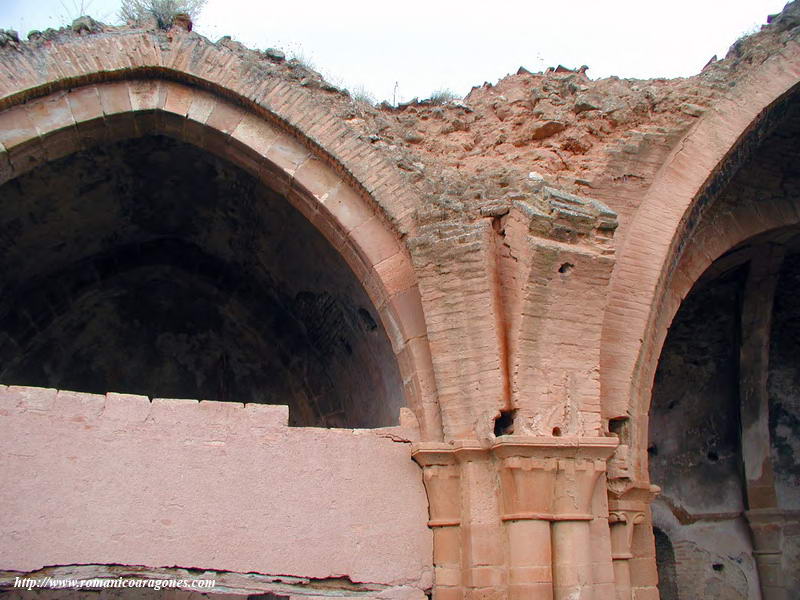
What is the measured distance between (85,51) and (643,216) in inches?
148

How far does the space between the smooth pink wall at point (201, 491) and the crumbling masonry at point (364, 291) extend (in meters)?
0.01

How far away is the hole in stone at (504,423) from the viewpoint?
456cm

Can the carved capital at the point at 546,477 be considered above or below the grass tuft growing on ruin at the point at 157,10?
below

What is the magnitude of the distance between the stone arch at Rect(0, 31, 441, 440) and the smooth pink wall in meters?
0.72

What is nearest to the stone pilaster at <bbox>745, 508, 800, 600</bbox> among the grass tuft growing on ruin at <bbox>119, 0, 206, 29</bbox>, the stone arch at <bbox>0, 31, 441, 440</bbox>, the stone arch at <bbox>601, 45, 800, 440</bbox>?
the stone arch at <bbox>601, 45, 800, 440</bbox>

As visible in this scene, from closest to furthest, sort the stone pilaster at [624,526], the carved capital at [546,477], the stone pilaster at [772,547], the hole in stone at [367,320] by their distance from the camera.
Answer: the carved capital at [546,477] → the stone pilaster at [624,526] → the hole in stone at [367,320] → the stone pilaster at [772,547]

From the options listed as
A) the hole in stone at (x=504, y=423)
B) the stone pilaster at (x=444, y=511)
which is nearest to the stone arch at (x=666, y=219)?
the hole in stone at (x=504, y=423)

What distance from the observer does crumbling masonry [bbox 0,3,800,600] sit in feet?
14.5

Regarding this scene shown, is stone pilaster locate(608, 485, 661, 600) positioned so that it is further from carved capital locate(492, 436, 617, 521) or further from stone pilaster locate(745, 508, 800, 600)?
stone pilaster locate(745, 508, 800, 600)

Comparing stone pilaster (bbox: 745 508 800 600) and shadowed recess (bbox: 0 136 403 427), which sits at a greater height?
shadowed recess (bbox: 0 136 403 427)

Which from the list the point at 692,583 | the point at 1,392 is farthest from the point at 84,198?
the point at 692,583

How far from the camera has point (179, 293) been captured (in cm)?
770

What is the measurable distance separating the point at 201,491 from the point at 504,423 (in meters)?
1.74

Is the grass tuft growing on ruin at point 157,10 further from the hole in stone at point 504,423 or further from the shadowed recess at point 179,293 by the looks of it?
the hole in stone at point 504,423
